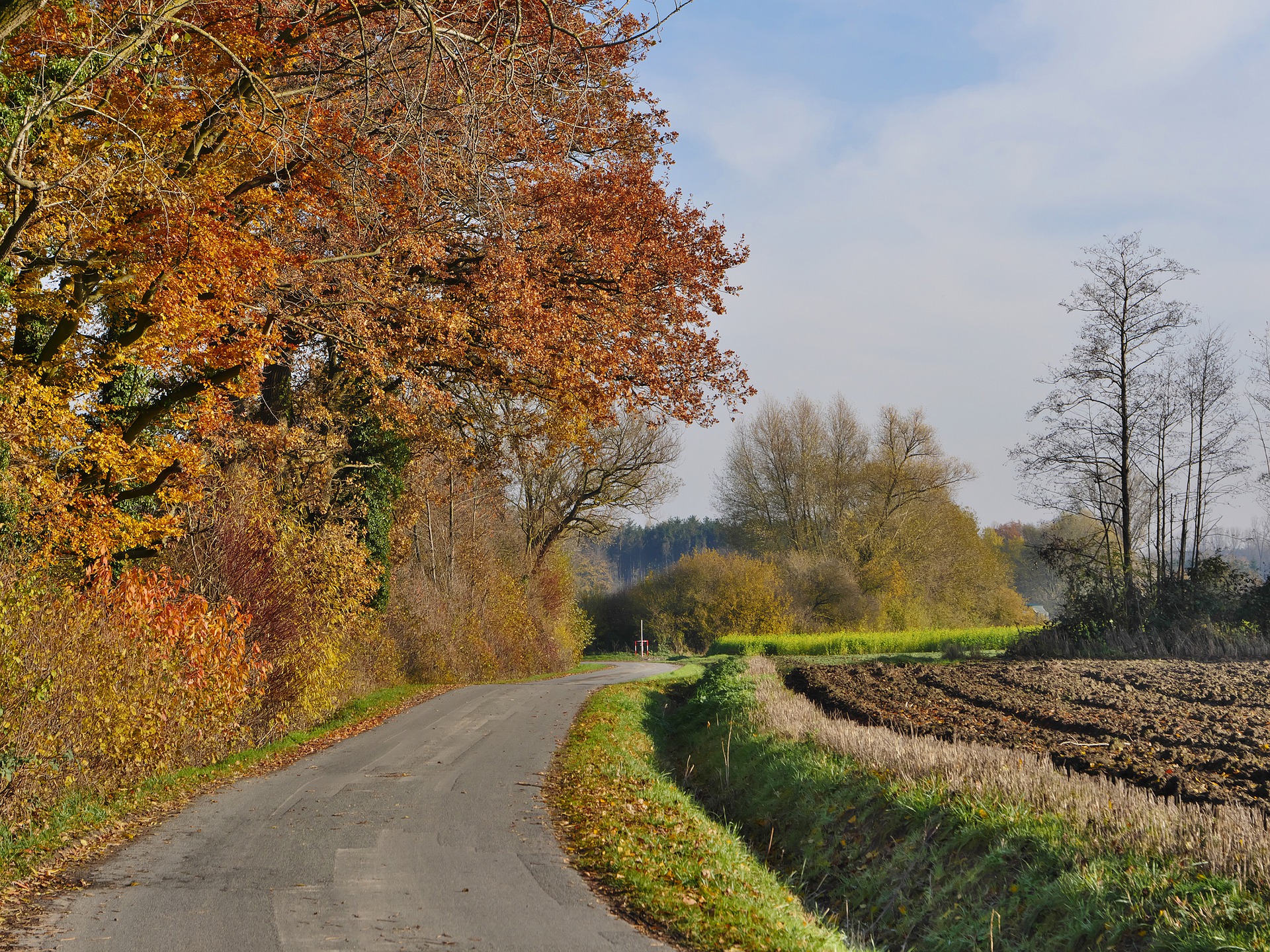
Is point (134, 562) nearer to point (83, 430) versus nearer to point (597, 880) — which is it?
point (83, 430)

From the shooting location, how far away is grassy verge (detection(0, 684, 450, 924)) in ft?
22.2

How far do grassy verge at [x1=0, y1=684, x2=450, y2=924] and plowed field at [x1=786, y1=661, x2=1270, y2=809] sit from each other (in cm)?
924

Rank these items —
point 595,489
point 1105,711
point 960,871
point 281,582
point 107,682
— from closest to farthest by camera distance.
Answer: point 960,871 → point 107,682 → point 1105,711 → point 281,582 → point 595,489

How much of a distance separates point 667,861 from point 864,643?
36232 mm

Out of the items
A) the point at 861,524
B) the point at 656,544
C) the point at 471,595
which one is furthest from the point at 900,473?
the point at 656,544

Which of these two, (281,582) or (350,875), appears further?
(281,582)

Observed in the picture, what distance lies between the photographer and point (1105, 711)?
14195 millimetres

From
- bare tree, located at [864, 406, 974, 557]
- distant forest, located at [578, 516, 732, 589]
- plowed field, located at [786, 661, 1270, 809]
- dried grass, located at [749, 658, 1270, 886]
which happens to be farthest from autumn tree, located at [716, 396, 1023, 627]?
distant forest, located at [578, 516, 732, 589]

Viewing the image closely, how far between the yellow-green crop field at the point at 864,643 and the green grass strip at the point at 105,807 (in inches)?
1182

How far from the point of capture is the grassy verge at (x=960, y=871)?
18.5 ft

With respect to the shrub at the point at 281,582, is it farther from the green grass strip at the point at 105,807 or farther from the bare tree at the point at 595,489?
the bare tree at the point at 595,489

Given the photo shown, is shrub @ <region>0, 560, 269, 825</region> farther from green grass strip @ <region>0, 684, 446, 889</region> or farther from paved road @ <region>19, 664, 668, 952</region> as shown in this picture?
paved road @ <region>19, 664, 668, 952</region>

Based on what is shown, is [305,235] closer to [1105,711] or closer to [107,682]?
[107,682]

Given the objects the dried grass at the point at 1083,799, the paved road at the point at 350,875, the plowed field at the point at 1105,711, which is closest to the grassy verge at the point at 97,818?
the paved road at the point at 350,875
